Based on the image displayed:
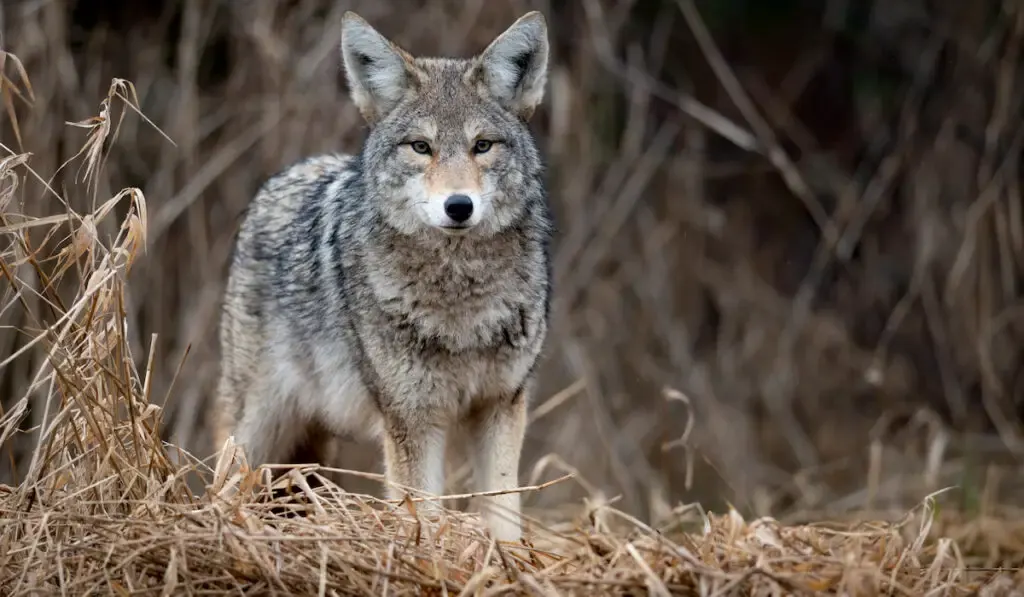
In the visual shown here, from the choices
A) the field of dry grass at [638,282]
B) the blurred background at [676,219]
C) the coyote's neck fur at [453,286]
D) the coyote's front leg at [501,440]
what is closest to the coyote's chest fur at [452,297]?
the coyote's neck fur at [453,286]

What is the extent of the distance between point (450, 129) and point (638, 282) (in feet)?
13.6

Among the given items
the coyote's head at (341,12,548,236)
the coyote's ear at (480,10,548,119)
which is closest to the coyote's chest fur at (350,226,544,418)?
the coyote's head at (341,12,548,236)

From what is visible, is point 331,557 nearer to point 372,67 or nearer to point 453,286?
point 453,286

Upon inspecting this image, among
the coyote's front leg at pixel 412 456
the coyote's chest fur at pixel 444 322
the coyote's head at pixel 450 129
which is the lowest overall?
the coyote's front leg at pixel 412 456

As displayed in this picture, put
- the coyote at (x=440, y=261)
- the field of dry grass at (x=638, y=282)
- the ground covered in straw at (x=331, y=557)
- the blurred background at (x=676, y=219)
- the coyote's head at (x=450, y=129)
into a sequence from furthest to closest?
the blurred background at (x=676, y=219), the coyote at (x=440, y=261), the coyote's head at (x=450, y=129), the field of dry grass at (x=638, y=282), the ground covered in straw at (x=331, y=557)

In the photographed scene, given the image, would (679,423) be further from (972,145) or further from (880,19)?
(880,19)

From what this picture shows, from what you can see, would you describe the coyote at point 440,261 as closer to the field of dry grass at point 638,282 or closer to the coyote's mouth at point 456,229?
the coyote's mouth at point 456,229

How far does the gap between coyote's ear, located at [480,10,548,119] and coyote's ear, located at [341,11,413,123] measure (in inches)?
12.9

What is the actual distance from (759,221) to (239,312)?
634 cm

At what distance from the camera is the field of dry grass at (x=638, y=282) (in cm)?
349

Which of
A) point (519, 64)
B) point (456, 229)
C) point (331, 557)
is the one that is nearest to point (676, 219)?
point (519, 64)

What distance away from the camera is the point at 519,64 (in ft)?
14.9

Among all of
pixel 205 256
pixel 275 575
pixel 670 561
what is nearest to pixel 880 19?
pixel 205 256

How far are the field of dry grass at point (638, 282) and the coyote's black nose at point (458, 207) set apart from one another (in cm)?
103
